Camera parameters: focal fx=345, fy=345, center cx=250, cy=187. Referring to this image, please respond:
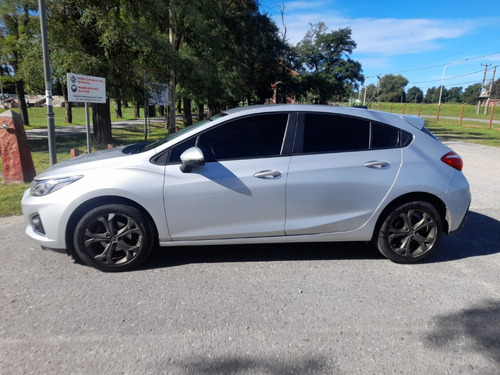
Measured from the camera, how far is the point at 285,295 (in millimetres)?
3152

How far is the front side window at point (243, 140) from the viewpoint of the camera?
140 inches

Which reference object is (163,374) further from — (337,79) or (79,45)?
(337,79)

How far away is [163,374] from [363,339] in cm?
145

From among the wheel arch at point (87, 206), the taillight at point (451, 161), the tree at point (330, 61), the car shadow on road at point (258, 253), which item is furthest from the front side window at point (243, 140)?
the tree at point (330, 61)

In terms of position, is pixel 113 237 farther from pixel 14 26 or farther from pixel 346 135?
pixel 14 26

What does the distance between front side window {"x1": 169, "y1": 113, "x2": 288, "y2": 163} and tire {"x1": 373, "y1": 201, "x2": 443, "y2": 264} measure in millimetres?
1476

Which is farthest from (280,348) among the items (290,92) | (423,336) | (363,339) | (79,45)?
(290,92)

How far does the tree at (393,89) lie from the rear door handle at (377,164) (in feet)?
434

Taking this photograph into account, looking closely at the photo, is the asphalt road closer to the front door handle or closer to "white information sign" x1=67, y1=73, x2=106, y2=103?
the front door handle

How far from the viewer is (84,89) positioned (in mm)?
8016

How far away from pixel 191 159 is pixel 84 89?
6090 millimetres

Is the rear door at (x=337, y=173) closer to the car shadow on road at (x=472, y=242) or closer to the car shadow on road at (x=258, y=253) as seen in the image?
the car shadow on road at (x=258, y=253)

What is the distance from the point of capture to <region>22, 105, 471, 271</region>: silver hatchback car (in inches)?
134

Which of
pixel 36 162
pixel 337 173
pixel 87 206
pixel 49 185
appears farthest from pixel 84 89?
pixel 337 173
